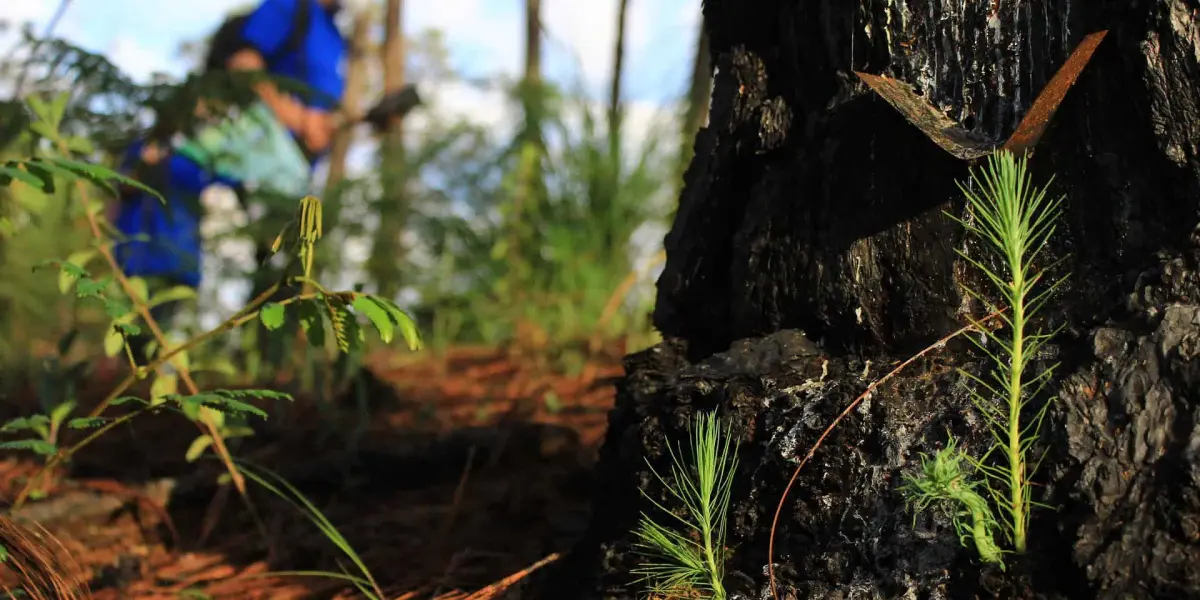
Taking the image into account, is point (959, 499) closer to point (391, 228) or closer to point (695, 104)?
point (695, 104)

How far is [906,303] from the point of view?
52.8 inches

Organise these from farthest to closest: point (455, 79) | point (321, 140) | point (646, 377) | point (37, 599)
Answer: point (455, 79) → point (321, 140) → point (646, 377) → point (37, 599)

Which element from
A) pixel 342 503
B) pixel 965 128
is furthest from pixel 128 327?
pixel 965 128

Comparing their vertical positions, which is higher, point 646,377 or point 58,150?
point 58,150

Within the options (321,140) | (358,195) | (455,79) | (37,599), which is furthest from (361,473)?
(455,79)

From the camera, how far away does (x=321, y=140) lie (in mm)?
4543

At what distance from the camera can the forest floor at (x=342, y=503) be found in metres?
1.79

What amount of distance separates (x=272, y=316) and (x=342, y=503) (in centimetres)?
94

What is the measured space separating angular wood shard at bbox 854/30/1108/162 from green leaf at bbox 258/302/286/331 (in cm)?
95

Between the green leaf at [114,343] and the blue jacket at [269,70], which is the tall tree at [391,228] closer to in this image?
the blue jacket at [269,70]

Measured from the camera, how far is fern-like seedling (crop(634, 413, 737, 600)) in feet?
3.96

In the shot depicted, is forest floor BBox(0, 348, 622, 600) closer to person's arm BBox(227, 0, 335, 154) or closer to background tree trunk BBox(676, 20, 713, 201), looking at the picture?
background tree trunk BBox(676, 20, 713, 201)

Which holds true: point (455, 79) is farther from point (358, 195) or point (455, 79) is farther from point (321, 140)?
point (358, 195)

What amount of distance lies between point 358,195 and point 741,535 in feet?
9.16
